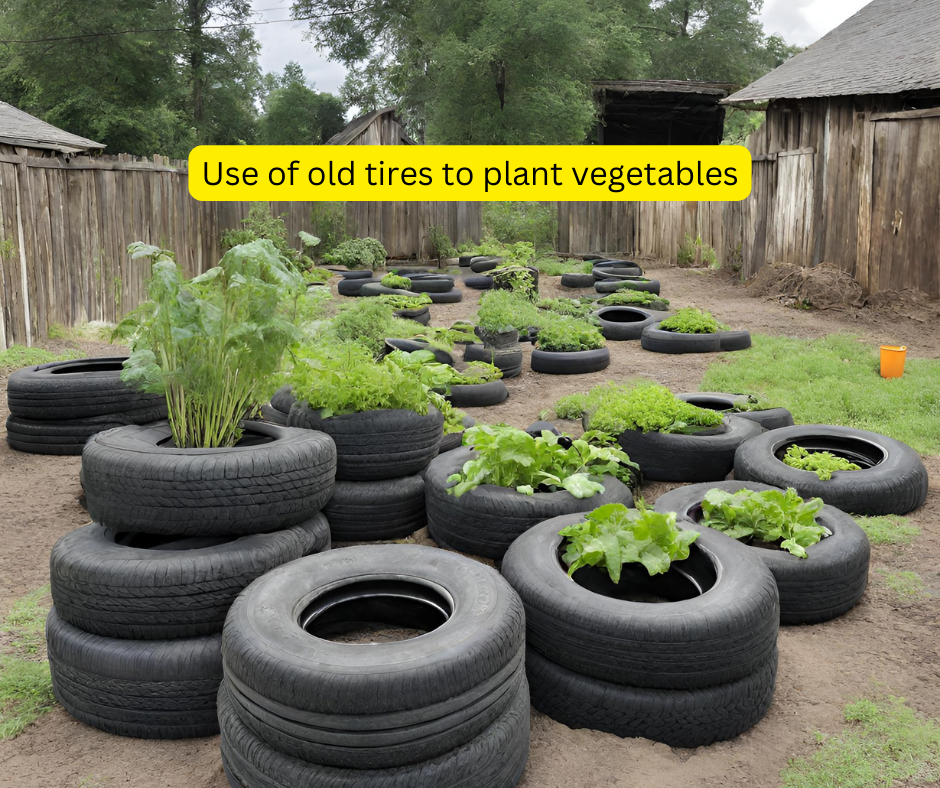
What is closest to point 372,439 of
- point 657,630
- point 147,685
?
point 147,685

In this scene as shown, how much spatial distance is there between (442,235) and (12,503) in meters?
16.7

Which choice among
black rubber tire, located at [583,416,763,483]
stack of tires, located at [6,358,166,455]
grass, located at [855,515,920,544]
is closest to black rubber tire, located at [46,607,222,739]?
stack of tires, located at [6,358,166,455]

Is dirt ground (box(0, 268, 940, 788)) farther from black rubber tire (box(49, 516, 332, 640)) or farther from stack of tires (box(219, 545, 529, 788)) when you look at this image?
black rubber tire (box(49, 516, 332, 640))

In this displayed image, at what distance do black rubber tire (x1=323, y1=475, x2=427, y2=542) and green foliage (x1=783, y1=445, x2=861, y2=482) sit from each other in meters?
2.39

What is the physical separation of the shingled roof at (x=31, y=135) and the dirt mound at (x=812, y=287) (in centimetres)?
1159

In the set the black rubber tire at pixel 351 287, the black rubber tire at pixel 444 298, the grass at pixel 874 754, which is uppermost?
the black rubber tire at pixel 351 287

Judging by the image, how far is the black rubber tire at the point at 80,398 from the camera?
6062 millimetres

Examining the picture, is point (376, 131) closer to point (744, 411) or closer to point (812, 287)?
point (812, 287)

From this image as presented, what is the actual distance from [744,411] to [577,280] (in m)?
10.2

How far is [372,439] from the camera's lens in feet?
15.3

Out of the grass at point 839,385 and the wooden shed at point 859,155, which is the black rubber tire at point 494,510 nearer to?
the grass at point 839,385

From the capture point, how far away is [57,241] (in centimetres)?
1037

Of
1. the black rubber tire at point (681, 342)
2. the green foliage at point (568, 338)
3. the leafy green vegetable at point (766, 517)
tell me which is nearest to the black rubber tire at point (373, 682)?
the leafy green vegetable at point (766, 517)

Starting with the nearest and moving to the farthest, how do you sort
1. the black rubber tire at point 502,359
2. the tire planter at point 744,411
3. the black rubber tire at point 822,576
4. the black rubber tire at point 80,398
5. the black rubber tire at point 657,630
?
the black rubber tire at point 657,630 → the black rubber tire at point 822,576 → the black rubber tire at point 80,398 → the tire planter at point 744,411 → the black rubber tire at point 502,359
